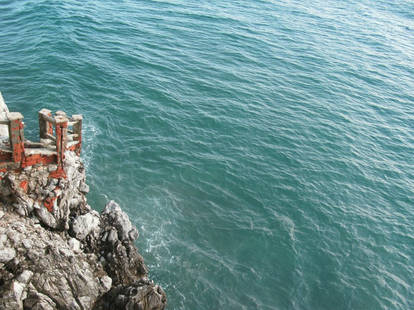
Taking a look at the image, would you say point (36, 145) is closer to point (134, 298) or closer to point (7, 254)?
point (7, 254)

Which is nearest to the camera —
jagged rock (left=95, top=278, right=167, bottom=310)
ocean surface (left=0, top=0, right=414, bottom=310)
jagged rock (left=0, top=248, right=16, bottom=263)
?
jagged rock (left=0, top=248, right=16, bottom=263)

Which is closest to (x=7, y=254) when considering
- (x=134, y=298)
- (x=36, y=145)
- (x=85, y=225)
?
(x=85, y=225)

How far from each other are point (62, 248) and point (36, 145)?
5815 mm

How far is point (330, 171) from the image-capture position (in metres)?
33.8

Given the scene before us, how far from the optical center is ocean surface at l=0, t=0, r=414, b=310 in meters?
24.5

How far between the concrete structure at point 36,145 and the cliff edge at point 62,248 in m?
0.11

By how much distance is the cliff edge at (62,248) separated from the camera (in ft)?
52.2

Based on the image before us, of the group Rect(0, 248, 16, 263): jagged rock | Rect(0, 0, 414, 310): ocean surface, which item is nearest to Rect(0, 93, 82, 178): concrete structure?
Rect(0, 248, 16, 263): jagged rock

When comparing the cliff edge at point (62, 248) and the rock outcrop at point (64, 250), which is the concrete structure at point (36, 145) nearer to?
the cliff edge at point (62, 248)

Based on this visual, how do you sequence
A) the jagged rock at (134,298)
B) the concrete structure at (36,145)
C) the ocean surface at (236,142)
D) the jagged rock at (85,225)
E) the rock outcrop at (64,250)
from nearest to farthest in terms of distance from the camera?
the rock outcrop at (64,250) → the concrete structure at (36,145) → the jagged rock at (134,298) → the jagged rock at (85,225) → the ocean surface at (236,142)

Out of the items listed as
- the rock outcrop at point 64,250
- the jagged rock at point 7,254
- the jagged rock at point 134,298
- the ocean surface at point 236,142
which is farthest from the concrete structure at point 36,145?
the ocean surface at point 236,142

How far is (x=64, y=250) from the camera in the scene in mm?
17859

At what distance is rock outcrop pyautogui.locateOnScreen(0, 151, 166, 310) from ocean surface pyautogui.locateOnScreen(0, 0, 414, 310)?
3.38 meters

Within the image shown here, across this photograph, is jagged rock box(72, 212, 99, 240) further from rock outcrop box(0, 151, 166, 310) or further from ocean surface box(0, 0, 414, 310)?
ocean surface box(0, 0, 414, 310)
